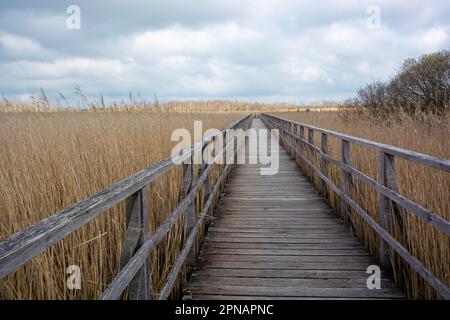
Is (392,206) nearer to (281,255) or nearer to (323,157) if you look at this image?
(281,255)

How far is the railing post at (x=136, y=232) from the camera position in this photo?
180 cm

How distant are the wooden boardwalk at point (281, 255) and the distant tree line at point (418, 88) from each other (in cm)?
689

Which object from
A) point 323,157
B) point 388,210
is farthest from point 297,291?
point 323,157

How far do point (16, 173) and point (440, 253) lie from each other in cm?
341

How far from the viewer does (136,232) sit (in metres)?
1.83

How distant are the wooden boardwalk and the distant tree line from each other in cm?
689

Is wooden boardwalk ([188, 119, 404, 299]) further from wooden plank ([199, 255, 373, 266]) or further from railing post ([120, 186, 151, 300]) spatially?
railing post ([120, 186, 151, 300])

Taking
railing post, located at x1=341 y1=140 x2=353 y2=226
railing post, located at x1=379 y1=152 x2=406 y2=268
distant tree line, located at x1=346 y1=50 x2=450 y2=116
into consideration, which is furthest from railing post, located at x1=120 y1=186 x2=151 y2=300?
distant tree line, located at x1=346 y1=50 x2=450 y2=116

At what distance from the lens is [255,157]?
11.4m

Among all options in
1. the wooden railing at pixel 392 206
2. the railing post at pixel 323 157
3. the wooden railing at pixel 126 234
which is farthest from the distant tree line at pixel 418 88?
the wooden railing at pixel 126 234

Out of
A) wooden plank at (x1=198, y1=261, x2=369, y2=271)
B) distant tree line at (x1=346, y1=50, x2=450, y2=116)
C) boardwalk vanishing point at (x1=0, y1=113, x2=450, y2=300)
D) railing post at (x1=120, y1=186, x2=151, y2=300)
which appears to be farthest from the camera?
distant tree line at (x1=346, y1=50, x2=450, y2=116)

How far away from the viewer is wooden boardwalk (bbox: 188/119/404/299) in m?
2.91
